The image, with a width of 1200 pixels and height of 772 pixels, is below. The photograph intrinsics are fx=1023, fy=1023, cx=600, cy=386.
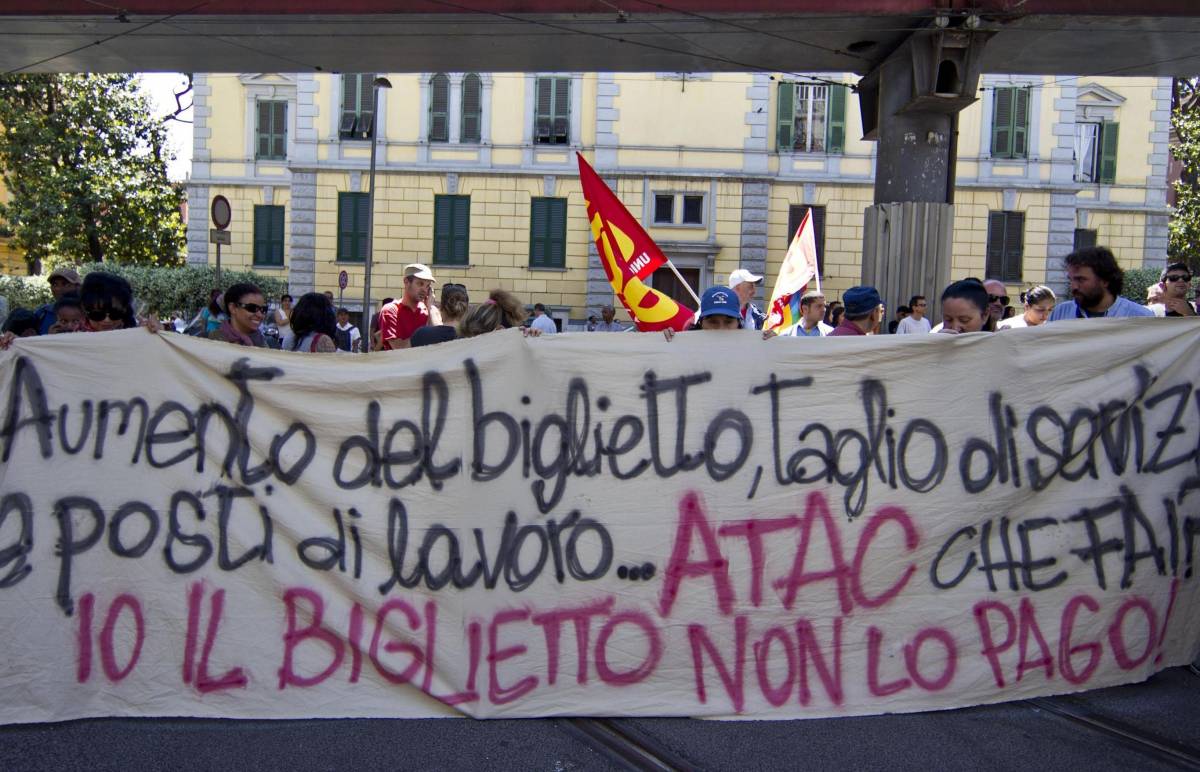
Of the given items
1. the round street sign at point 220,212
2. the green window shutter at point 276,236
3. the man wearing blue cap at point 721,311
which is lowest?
the man wearing blue cap at point 721,311

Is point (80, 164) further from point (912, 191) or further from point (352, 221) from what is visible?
point (912, 191)

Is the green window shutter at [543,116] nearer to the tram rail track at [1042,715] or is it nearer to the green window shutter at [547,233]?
the green window shutter at [547,233]

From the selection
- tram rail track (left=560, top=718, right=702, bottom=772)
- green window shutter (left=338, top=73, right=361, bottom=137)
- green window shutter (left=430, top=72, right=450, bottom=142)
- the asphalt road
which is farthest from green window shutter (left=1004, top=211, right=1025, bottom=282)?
tram rail track (left=560, top=718, right=702, bottom=772)

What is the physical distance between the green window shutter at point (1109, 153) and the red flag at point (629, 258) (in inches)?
957

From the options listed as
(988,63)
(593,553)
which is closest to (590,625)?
(593,553)

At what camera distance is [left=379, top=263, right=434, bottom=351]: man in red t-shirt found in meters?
7.05

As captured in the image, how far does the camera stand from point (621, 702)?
4.21 meters

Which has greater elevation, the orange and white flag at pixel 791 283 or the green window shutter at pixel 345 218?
the green window shutter at pixel 345 218

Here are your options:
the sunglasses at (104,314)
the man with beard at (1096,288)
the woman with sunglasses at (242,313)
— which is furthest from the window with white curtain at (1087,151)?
the sunglasses at (104,314)

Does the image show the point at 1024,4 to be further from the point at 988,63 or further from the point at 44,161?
the point at 44,161

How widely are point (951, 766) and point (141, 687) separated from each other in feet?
10.5

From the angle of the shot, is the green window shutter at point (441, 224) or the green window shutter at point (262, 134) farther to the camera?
the green window shutter at point (262, 134)

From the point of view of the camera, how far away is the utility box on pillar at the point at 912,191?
9.88 meters

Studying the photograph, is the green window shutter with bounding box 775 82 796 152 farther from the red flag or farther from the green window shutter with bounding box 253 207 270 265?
the red flag
